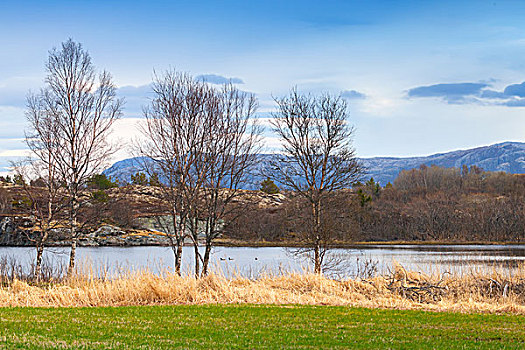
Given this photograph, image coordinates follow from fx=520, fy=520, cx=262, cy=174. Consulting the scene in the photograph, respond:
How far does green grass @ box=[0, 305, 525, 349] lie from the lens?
818cm

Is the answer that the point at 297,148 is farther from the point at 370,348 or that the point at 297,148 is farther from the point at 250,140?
the point at 370,348

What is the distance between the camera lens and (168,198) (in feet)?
61.0

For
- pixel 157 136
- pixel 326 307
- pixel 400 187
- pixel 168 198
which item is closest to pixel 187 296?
pixel 326 307

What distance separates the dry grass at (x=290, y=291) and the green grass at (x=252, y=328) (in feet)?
5.26

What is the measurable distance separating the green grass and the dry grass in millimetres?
1604

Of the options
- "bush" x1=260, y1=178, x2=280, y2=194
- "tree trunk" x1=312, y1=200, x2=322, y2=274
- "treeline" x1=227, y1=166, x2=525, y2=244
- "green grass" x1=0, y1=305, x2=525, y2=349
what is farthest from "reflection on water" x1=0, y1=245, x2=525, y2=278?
"treeline" x1=227, y1=166, x2=525, y2=244

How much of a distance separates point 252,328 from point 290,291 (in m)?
6.10

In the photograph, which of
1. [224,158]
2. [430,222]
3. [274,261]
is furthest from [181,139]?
[430,222]

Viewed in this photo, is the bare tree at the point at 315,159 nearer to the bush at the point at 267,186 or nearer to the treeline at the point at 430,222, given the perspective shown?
the bush at the point at 267,186

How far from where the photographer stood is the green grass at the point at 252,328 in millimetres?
8180

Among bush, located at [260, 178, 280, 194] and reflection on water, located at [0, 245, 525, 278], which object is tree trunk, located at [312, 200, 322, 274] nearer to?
reflection on water, located at [0, 245, 525, 278]

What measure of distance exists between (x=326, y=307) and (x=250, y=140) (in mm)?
8092

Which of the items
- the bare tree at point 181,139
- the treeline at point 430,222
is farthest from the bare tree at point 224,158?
the treeline at point 430,222

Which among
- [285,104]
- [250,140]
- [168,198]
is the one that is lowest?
[168,198]
